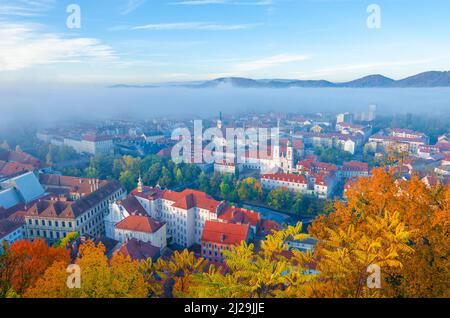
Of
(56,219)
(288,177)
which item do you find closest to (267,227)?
(288,177)

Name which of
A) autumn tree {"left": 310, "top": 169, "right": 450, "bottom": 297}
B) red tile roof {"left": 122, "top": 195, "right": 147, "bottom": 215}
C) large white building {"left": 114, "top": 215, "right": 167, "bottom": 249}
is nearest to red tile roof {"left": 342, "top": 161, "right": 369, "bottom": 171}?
red tile roof {"left": 122, "top": 195, "right": 147, "bottom": 215}

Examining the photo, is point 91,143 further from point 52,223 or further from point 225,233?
point 225,233

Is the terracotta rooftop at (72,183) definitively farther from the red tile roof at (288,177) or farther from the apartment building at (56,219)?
the red tile roof at (288,177)

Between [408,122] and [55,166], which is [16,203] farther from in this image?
[408,122]
